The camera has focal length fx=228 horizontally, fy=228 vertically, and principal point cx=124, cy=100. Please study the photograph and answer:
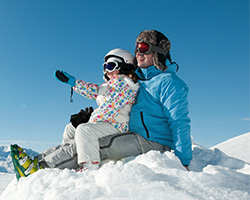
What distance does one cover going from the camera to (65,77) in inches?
139

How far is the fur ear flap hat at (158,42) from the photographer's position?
3197 millimetres

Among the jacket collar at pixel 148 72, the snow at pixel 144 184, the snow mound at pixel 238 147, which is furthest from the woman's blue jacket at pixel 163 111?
the snow mound at pixel 238 147

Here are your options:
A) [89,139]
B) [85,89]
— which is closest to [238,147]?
[85,89]

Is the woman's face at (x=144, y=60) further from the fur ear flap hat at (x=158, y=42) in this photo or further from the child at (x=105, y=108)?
the child at (x=105, y=108)

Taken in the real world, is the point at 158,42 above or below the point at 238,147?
above

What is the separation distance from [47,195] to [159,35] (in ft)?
8.36

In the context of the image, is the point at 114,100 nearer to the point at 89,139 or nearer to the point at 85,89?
the point at 89,139

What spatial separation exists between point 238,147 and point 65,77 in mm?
5598

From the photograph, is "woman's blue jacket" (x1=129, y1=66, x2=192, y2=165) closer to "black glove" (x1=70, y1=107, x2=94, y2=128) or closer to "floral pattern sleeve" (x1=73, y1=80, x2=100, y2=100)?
"black glove" (x1=70, y1=107, x2=94, y2=128)

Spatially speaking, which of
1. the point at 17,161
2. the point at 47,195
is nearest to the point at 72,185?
the point at 47,195

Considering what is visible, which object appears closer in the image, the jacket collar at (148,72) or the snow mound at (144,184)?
the snow mound at (144,184)

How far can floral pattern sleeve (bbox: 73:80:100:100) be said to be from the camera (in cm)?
372

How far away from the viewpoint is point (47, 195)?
5.87 ft

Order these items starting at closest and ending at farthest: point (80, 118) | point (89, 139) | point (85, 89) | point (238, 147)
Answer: point (89, 139)
point (80, 118)
point (85, 89)
point (238, 147)
